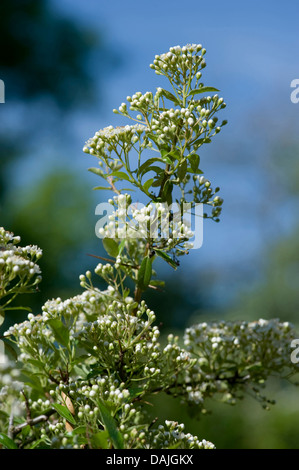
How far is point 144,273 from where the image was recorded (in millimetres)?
999

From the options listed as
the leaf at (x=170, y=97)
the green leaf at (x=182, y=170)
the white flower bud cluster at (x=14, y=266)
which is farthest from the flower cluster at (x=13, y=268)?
the leaf at (x=170, y=97)

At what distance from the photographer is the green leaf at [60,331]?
910 millimetres

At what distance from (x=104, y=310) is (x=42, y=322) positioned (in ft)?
0.45

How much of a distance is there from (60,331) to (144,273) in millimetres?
197

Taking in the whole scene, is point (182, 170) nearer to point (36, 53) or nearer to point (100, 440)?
point (100, 440)

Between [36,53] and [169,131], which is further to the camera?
Result: [36,53]

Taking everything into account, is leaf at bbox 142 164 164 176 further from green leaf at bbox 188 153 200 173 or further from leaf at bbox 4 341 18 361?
leaf at bbox 4 341 18 361

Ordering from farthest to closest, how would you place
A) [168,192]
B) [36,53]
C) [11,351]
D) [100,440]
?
[36,53] < [168,192] < [11,351] < [100,440]

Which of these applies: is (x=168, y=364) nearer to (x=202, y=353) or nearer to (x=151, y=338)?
(x=151, y=338)

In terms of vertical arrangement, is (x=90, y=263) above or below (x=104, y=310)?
above

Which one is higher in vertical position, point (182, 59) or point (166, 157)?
point (182, 59)

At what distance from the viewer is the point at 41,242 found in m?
7.17

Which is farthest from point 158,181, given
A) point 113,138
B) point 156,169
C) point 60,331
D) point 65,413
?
point 65,413
